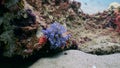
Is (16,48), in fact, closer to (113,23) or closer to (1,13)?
(1,13)

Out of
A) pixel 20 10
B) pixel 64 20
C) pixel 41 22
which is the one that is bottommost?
pixel 64 20

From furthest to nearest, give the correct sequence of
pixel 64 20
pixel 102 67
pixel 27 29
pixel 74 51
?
1. pixel 64 20
2. pixel 74 51
3. pixel 102 67
4. pixel 27 29

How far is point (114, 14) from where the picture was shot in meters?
8.52

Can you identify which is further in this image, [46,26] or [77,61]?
[46,26]

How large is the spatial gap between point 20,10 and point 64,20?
260 centimetres

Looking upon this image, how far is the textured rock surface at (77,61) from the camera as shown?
16.8 feet

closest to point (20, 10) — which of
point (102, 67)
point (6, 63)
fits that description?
point (6, 63)

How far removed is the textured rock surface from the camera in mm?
5117

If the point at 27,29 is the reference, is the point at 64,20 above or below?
below

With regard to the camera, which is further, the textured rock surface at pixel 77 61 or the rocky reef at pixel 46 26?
the textured rock surface at pixel 77 61

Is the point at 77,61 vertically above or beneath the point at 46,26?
beneath

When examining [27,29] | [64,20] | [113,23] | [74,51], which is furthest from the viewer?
[113,23]

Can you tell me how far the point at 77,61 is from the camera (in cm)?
536

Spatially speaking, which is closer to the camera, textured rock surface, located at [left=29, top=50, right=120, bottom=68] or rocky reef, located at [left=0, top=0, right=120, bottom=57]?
rocky reef, located at [left=0, top=0, right=120, bottom=57]
